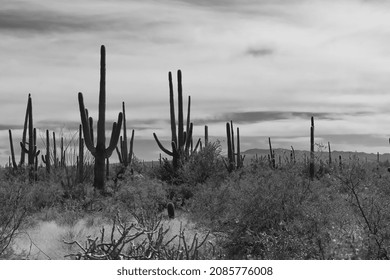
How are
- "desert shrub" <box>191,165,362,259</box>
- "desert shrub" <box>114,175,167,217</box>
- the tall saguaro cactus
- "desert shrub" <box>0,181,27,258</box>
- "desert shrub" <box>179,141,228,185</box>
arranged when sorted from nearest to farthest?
"desert shrub" <box>191,165,362,259</box> < "desert shrub" <box>0,181,27,258</box> < "desert shrub" <box>114,175,167,217</box> < the tall saguaro cactus < "desert shrub" <box>179,141,228,185</box>

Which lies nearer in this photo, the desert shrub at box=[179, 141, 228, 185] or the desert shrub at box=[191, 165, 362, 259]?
the desert shrub at box=[191, 165, 362, 259]

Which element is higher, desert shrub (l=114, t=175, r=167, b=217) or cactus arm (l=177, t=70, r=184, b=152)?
cactus arm (l=177, t=70, r=184, b=152)

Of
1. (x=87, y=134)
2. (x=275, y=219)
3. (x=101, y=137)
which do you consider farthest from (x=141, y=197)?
(x=275, y=219)

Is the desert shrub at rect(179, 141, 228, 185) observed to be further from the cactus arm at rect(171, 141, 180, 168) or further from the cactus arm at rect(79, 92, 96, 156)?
the cactus arm at rect(79, 92, 96, 156)

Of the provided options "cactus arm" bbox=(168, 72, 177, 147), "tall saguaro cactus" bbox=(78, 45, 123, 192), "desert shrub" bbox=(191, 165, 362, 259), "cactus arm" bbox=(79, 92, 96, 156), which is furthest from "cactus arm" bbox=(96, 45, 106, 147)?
"desert shrub" bbox=(191, 165, 362, 259)

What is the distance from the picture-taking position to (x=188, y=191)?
59.9 feet

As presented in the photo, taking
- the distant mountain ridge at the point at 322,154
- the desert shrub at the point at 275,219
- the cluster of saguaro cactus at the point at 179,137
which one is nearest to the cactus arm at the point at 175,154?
the cluster of saguaro cactus at the point at 179,137

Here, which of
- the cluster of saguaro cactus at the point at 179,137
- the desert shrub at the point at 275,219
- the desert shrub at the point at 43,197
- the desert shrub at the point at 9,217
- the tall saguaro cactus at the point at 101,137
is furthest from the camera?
the cluster of saguaro cactus at the point at 179,137

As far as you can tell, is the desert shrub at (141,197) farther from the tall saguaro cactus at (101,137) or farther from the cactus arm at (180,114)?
the cactus arm at (180,114)

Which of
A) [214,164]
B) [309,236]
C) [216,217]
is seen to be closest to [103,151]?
[214,164]

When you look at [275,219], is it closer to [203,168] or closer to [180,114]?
[203,168]

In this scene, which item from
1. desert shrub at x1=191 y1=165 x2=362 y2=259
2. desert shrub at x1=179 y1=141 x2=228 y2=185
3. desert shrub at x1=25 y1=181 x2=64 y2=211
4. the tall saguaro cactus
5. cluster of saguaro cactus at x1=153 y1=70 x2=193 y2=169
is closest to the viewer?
desert shrub at x1=191 y1=165 x2=362 y2=259

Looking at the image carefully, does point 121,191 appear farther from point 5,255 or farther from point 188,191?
point 5,255
